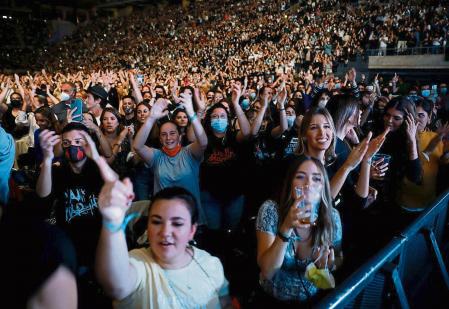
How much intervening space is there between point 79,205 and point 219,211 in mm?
1441

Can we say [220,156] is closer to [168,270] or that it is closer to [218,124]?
[218,124]

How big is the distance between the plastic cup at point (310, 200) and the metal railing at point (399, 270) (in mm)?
302

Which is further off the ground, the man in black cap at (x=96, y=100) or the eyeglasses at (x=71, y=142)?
the man in black cap at (x=96, y=100)

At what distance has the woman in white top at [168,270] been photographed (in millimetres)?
→ 1489

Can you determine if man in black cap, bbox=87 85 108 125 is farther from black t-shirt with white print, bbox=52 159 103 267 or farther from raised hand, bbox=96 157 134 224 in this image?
raised hand, bbox=96 157 134 224

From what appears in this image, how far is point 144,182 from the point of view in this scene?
12.6 ft

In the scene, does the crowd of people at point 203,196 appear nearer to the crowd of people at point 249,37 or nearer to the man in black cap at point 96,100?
the man in black cap at point 96,100

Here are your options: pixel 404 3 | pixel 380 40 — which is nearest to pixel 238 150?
pixel 380 40

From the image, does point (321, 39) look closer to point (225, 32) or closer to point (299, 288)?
point (225, 32)

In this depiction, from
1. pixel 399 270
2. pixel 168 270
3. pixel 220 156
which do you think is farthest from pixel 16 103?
pixel 399 270

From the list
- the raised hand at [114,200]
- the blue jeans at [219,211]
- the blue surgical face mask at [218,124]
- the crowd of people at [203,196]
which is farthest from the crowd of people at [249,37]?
the raised hand at [114,200]

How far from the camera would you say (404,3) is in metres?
17.6

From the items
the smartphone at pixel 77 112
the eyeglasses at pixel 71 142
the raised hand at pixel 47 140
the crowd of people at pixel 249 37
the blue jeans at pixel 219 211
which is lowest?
the blue jeans at pixel 219 211

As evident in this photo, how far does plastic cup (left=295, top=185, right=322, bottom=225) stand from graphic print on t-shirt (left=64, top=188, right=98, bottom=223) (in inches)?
60.5
